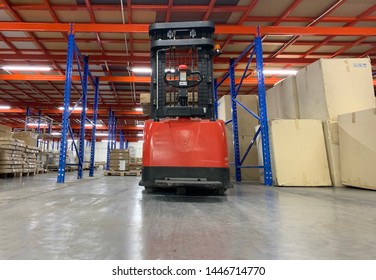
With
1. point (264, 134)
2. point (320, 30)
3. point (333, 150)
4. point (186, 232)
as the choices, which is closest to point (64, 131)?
point (264, 134)

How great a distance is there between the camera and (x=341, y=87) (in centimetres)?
507

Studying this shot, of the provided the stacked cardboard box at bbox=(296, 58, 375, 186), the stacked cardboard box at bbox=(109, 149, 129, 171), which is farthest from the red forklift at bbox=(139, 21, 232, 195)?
Answer: the stacked cardboard box at bbox=(109, 149, 129, 171)

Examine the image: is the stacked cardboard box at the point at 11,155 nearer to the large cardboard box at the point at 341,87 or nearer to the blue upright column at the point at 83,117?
the blue upright column at the point at 83,117

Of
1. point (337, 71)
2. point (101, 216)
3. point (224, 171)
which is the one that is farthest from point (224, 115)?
point (101, 216)

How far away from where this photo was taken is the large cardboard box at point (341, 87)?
5055mm

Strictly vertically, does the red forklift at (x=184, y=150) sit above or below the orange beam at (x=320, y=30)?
below

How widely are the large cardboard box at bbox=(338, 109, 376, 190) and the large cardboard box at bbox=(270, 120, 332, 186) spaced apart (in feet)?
1.31

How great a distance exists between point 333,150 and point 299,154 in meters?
0.74

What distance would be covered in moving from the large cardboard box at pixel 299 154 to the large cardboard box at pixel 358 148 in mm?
398

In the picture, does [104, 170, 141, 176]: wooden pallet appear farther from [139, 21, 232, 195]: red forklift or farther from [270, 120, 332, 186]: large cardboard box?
[139, 21, 232, 195]: red forklift

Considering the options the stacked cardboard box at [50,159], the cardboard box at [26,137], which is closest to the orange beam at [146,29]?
the cardboard box at [26,137]

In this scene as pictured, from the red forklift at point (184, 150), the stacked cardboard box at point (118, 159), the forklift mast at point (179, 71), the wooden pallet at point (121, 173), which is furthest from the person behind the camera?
the stacked cardboard box at point (118, 159)

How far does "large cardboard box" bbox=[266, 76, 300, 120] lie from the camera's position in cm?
598

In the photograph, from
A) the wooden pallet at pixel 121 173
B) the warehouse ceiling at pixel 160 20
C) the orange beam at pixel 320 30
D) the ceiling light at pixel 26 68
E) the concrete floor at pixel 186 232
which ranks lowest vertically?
the concrete floor at pixel 186 232
